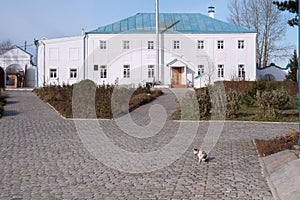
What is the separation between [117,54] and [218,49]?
33.0 ft

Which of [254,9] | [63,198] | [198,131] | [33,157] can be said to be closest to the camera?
[63,198]

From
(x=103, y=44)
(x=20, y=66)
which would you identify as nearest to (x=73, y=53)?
(x=103, y=44)

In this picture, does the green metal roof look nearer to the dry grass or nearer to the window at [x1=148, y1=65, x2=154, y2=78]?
the window at [x1=148, y1=65, x2=154, y2=78]

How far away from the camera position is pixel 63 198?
5711mm

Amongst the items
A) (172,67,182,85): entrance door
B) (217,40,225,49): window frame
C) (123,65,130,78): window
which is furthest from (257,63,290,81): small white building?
(123,65,130,78): window

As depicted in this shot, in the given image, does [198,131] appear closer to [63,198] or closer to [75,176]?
[75,176]

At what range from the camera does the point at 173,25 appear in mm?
44281

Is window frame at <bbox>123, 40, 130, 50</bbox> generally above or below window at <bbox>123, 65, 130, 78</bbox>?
above

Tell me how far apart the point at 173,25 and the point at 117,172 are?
38.0 metres

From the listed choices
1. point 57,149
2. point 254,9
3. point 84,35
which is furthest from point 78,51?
point 57,149

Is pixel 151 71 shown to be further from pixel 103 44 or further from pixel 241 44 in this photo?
pixel 241 44

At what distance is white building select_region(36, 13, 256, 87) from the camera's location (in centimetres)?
4191

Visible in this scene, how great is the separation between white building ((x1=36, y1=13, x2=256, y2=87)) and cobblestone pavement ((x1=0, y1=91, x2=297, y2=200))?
29.2m

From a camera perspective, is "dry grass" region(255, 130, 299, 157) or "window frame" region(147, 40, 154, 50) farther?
"window frame" region(147, 40, 154, 50)
